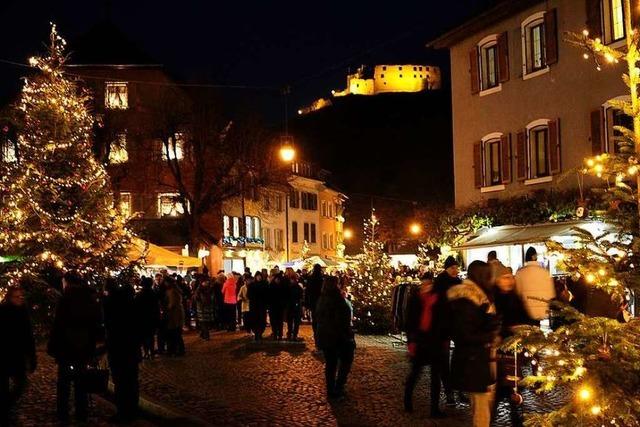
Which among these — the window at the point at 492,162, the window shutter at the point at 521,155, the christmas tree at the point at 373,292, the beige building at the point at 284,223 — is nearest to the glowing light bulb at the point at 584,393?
the christmas tree at the point at 373,292

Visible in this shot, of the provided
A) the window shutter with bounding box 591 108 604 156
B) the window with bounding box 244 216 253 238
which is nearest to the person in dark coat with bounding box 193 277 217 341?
the window shutter with bounding box 591 108 604 156

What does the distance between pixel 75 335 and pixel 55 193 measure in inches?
613

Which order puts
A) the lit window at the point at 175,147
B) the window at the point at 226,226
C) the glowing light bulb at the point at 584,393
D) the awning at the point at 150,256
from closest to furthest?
the glowing light bulb at the point at 584,393, the awning at the point at 150,256, the lit window at the point at 175,147, the window at the point at 226,226

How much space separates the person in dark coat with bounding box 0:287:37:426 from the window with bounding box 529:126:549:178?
54.3 feet

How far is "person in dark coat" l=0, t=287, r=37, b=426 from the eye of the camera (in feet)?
35.5

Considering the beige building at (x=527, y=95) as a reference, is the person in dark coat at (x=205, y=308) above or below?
below

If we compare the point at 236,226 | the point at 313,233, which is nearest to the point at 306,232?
the point at 313,233

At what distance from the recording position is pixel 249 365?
17.8 meters

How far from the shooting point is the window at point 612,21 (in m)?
20.8

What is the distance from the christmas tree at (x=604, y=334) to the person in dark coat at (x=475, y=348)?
0.40 meters

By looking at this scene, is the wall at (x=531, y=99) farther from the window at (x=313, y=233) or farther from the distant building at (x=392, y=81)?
the distant building at (x=392, y=81)

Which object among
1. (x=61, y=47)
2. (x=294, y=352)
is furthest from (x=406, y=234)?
(x=294, y=352)

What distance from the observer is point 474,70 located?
2764 centimetres

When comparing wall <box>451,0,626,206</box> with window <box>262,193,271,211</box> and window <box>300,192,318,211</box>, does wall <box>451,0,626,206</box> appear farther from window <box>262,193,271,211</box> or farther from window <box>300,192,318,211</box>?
window <box>300,192,318,211</box>
